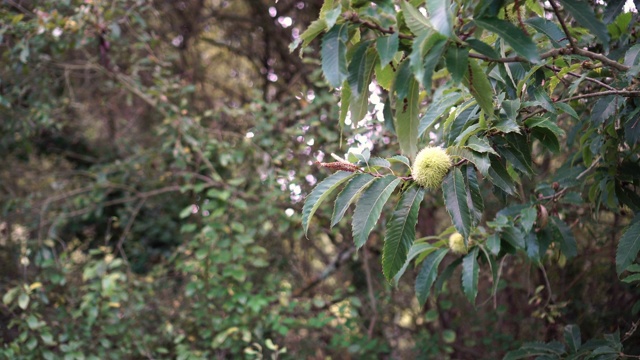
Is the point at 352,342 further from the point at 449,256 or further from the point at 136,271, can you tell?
the point at 136,271

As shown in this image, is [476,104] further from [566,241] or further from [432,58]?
[566,241]

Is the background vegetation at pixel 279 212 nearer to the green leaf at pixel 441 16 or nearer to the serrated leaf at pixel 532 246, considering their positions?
the serrated leaf at pixel 532 246

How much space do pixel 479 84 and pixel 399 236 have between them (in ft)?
1.27

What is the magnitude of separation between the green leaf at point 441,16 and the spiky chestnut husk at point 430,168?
349 millimetres

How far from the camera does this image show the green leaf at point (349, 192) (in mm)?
1364

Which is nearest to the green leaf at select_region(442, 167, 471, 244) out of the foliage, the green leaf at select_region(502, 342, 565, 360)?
the foliage

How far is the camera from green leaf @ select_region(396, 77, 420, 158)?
133 cm

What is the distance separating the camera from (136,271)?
468 centimetres

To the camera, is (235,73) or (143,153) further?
(235,73)

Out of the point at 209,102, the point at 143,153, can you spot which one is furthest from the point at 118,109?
the point at 143,153

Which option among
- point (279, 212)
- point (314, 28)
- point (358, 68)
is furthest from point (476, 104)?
point (279, 212)

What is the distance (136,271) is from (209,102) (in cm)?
153

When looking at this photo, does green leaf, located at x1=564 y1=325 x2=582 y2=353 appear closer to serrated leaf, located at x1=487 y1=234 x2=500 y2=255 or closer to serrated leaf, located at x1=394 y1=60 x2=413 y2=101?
serrated leaf, located at x1=487 y1=234 x2=500 y2=255

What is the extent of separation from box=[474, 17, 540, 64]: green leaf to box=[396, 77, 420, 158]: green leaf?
0.67ft
